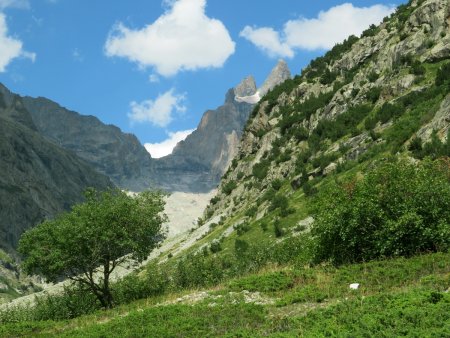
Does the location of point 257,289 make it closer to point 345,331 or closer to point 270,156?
point 345,331

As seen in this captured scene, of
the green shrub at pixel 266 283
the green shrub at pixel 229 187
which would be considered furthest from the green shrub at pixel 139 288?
the green shrub at pixel 229 187

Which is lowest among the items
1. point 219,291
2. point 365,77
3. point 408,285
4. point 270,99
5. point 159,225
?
point 408,285

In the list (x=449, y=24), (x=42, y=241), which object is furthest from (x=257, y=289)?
(x=449, y=24)

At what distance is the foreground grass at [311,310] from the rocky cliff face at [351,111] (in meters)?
26.6

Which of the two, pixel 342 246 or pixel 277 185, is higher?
pixel 277 185

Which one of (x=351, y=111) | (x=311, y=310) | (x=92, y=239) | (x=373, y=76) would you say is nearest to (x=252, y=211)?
(x=351, y=111)

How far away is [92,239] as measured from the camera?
110ft

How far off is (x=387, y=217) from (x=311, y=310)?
943 centimetres

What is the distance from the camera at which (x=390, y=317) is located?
50.3ft

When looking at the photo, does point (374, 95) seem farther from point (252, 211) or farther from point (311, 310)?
point (311, 310)

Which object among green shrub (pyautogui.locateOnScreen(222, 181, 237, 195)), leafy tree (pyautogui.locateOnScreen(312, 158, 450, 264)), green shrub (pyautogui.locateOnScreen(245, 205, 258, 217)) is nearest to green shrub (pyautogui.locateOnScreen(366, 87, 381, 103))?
green shrub (pyautogui.locateOnScreen(245, 205, 258, 217))

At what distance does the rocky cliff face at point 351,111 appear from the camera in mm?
56719

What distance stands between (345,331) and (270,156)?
76674 mm

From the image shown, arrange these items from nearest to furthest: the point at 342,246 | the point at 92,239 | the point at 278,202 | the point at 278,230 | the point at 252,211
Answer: the point at 342,246 < the point at 92,239 < the point at 278,230 < the point at 278,202 < the point at 252,211
